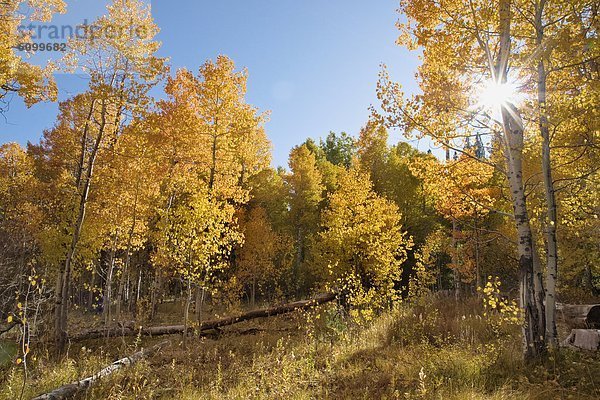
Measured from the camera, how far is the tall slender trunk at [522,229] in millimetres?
5551

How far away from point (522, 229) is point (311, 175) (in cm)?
1872

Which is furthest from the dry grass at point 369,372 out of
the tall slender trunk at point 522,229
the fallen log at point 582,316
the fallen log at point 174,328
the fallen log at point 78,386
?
the fallen log at point 174,328

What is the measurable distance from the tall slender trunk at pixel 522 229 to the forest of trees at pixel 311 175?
0.02 meters

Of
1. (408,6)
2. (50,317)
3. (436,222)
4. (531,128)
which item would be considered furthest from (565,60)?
(436,222)

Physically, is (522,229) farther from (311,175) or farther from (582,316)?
(311,175)

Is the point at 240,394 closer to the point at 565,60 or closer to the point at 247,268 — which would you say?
the point at 565,60

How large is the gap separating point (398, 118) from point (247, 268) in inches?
642

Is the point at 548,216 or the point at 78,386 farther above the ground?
the point at 548,216

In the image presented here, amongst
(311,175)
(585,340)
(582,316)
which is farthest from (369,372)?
(311,175)

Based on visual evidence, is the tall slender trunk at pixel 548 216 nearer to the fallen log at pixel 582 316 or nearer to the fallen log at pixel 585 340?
the fallen log at pixel 585 340

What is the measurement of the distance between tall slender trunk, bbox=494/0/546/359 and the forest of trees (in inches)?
0.9

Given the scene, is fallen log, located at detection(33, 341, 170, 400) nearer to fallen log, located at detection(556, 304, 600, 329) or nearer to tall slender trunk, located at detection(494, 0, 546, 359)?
tall slender trunk, located at detection(494, 0, 546, 359)

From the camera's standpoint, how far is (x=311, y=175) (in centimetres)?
2414

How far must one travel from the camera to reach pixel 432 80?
7.43m
